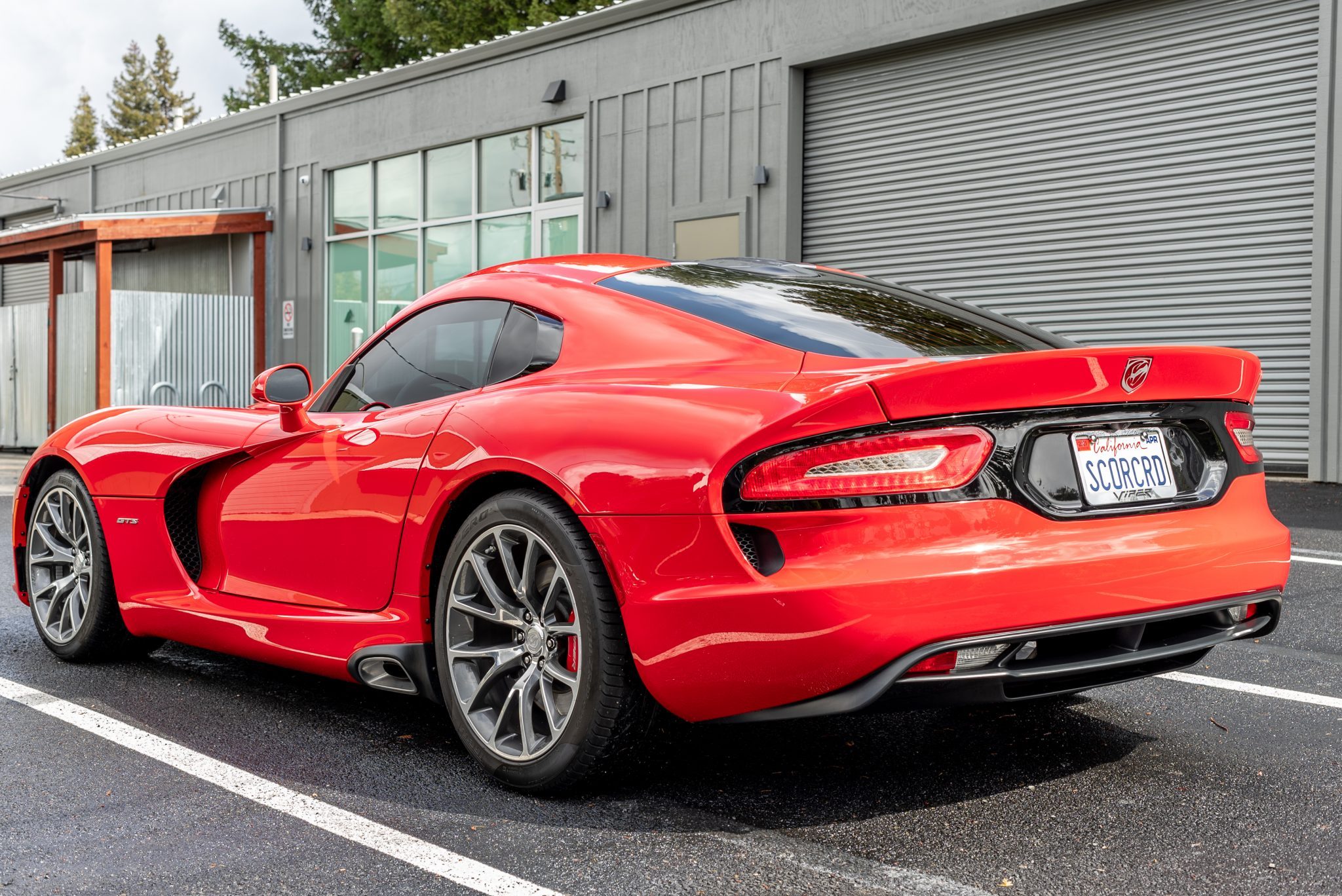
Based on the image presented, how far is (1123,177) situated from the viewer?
1227cm

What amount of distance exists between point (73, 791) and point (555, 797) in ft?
3.94

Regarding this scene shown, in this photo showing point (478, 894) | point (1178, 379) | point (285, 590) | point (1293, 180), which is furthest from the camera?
point (1293, 180)

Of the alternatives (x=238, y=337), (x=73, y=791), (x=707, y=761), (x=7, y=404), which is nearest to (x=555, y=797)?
(x=707, y=761)

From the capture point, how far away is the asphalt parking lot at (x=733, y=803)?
266 centimetres

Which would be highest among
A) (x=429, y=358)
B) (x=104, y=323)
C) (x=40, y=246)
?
(x=40, y=246)

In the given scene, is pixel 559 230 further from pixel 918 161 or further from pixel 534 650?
pixel 534 650

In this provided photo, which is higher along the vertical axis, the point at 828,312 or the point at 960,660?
the point at 828,312

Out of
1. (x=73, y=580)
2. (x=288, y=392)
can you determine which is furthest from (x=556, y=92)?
(x=288, y=392)

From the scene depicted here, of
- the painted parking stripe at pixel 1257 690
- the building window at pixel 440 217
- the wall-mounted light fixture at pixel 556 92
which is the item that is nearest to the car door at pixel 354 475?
the painted parking stripe at pixel 1257 690

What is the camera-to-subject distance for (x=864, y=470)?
2756 mm

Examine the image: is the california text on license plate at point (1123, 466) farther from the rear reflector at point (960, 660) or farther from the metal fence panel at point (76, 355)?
the metal fence panel at point (76, 355)

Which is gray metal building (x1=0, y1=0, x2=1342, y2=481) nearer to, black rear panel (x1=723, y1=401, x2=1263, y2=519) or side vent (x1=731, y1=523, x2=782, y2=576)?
black rear panel (x1=723, y1=401, x2=1263, y2=519)

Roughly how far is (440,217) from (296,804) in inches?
649

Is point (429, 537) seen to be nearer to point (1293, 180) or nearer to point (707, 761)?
point (707, 761)
